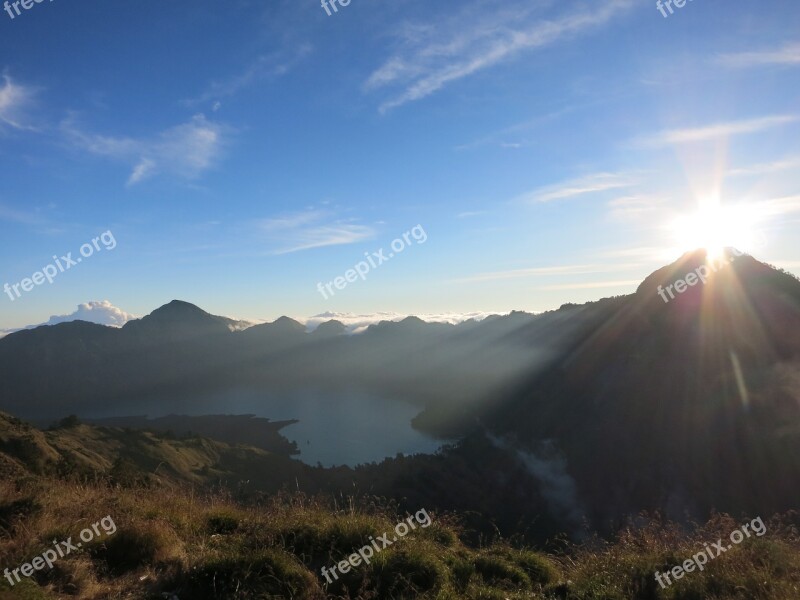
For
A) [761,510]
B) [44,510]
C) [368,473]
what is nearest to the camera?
[44,510]

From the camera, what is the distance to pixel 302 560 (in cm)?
523

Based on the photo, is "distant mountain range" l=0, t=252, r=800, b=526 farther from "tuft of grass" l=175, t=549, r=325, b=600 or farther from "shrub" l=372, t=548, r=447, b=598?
"tuft of grass" l=175, t=549, r=325, b=600

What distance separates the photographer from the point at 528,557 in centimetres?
642

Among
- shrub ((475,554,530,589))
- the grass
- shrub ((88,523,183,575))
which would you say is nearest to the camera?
the grass

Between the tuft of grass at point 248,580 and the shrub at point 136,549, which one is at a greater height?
the shrub at point 136,549

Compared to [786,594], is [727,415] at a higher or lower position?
lower

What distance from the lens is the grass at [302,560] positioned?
4.59 meters

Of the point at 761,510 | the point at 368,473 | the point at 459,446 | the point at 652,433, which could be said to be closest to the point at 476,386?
the point at 459,446

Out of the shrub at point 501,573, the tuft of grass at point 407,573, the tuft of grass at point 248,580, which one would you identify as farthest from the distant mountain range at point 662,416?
the tuft of grass at point 248,580

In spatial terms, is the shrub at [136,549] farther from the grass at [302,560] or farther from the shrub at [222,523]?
the shrub at [222,523]

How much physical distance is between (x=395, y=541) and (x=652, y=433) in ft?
147

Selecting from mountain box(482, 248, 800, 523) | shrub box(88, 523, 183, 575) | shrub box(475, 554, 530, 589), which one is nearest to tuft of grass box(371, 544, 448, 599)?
shrub box(475, 554, 530, 589)

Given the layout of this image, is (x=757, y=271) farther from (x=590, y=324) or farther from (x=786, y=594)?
(x=786, y=594)

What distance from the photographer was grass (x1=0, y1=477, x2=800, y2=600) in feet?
15.1
